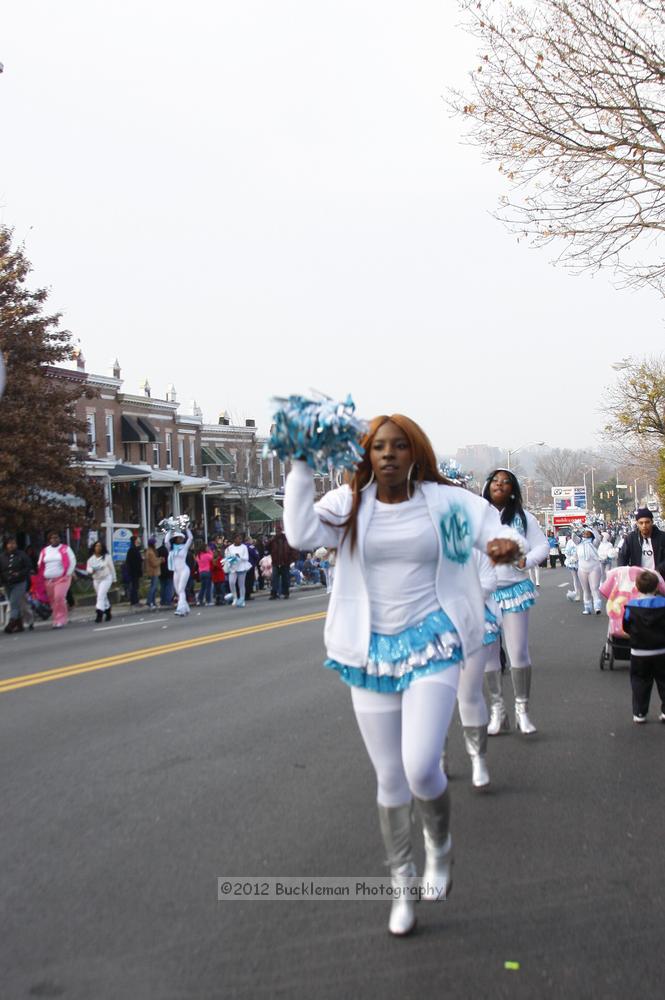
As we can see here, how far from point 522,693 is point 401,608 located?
4001 millimetres

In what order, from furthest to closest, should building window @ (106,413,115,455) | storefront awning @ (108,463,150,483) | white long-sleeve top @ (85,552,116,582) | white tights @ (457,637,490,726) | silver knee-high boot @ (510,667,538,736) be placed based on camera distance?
building window @ (106,413,115,455), storefront awning @ (108,463,150,483), white long-sleeve top @ (85,552,116,582), silver knee-high boot @ (510,667,538,736), white tights @ (457,637,490,726)

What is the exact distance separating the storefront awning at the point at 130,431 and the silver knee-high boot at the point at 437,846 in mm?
52386

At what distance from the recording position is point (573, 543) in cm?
2264

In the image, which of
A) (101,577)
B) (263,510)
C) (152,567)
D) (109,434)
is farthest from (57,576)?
(263,510)

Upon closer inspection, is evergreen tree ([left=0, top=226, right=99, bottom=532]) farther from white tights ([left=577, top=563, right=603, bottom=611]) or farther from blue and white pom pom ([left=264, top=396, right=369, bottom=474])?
blue and white pom pom ([left=264, top=396, right=369, bottom=474])

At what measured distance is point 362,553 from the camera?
4.30 meters

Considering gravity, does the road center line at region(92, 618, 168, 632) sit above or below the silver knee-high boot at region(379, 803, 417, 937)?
below

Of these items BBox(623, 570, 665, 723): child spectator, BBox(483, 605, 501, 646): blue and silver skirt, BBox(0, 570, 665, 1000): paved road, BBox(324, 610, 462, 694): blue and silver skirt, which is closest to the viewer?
BBox(0, 570, 665, 1000): paved road

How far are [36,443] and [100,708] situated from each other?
21809mm

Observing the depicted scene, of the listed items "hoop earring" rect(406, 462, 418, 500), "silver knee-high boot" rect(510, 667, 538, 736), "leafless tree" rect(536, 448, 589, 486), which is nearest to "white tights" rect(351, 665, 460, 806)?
"hoop earring" rect(406, 462, 418, 500)

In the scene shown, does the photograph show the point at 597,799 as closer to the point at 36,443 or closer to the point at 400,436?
the point at 400,436

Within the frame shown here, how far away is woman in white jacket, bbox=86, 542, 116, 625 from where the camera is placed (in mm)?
23516

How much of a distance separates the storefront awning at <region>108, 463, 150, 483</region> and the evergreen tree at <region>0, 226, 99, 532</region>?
15977 millimetres

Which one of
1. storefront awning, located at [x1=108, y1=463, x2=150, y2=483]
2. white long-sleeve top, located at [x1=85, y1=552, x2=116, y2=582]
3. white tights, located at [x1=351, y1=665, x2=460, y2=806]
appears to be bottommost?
white long-sleeve top, located at [x1=85, y1=552, x2=116, y2=582]
